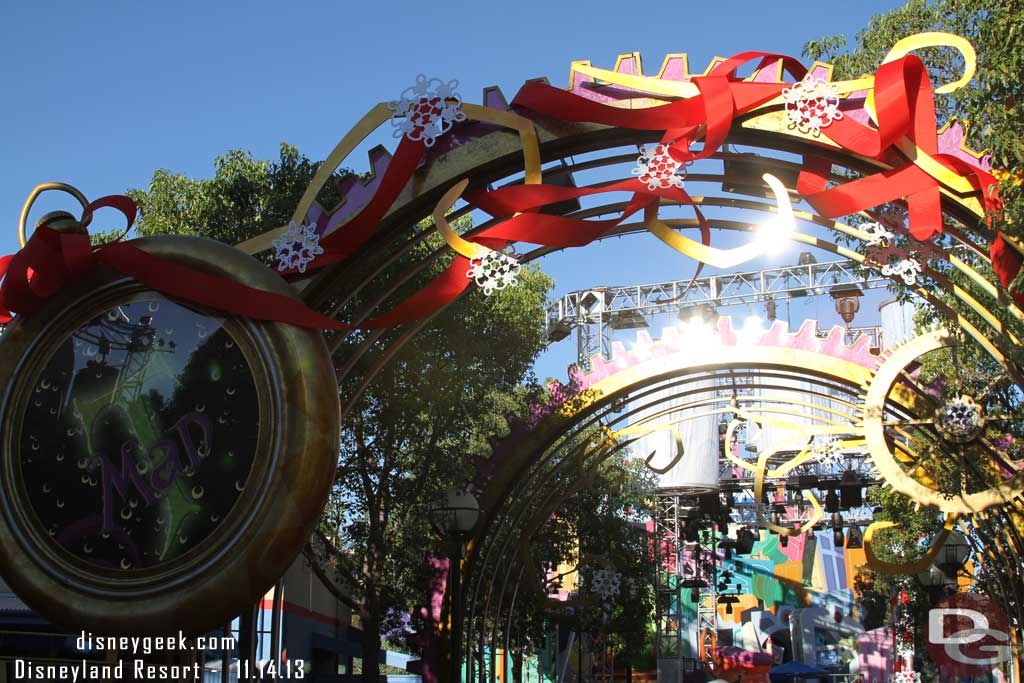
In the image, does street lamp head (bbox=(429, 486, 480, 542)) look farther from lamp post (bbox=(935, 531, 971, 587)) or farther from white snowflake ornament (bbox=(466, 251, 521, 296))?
lamp post (bbox=(935, 531, 971, 587))

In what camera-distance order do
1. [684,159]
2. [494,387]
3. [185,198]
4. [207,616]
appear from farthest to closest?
[494,387]
[185,198]
[684,159]
[207,616]

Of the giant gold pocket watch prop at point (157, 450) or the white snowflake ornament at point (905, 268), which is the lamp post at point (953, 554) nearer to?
the white snowflake ornament at point (905, 268)

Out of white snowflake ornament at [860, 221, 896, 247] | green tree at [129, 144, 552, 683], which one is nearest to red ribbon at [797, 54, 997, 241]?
white snowflake ornament at [860, 221, 896, 247]

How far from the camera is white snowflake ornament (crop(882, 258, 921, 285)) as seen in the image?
7664 millimetres

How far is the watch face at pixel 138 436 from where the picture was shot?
707 cm

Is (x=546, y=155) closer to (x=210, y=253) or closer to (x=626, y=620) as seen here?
(x=210, y=253)

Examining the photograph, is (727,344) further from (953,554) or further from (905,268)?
(905,268)

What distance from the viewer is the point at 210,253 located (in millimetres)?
7352

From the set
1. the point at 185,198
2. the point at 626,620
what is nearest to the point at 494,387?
the point at 185,198

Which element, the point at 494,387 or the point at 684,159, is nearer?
the point at 684,159

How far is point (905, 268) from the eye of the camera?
7.66 metres

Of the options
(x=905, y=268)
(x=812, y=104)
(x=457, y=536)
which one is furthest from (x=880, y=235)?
(x=457, y=536)

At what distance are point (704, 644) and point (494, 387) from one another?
22463 millimetres

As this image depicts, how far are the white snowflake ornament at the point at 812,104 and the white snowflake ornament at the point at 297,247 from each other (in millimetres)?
3555
